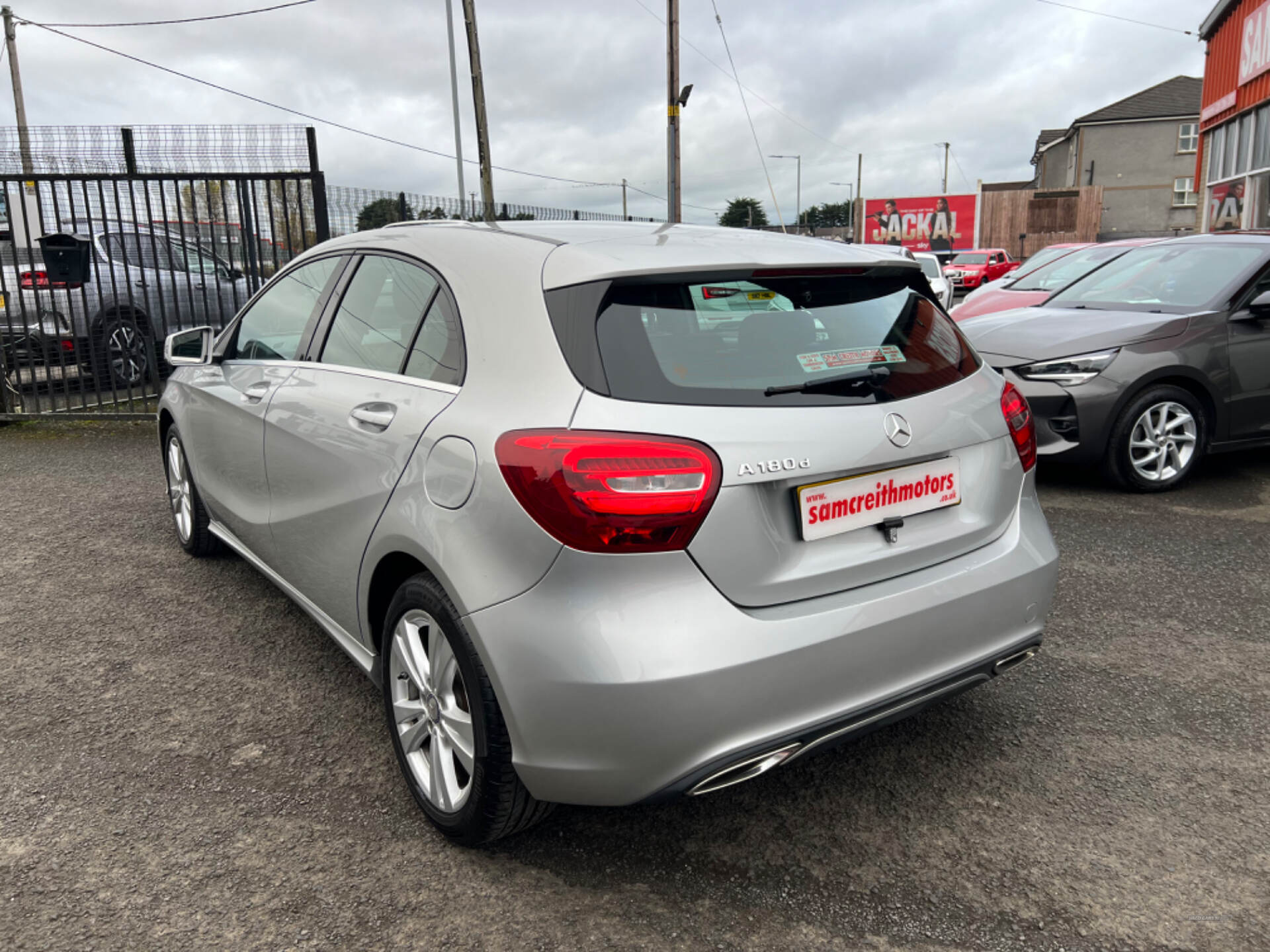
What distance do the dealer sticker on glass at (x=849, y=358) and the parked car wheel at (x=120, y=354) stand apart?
7690mm

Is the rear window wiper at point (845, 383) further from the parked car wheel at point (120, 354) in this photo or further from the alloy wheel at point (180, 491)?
the parked car wheel at point (120, 354)

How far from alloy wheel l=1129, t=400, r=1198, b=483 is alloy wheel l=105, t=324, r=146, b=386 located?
782 cm

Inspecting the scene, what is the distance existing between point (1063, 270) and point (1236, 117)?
13493mm

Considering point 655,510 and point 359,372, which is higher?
point 359,372

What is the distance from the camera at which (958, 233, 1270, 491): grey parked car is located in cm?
564

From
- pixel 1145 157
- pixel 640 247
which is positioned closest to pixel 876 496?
pixel 640 247

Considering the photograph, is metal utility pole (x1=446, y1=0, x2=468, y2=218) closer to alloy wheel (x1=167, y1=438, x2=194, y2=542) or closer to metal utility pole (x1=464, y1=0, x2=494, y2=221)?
metal utility pole (x1=464, y1=0, x2=494, y2=221)

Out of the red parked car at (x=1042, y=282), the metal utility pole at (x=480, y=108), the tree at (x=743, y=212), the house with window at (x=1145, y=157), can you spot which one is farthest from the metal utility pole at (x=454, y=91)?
the tree at (x=743, y=212)

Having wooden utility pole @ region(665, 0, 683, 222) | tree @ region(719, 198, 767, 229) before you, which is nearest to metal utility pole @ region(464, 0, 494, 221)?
wooden utility pole @ region(665, 0, 683, 222)

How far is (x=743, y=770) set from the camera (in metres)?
2.11

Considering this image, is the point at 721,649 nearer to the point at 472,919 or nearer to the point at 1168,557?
the point at 472,919

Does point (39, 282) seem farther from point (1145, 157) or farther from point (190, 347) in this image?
point (1145, 157)

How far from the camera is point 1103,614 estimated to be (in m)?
3.88

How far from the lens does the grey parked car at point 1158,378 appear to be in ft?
18.5
